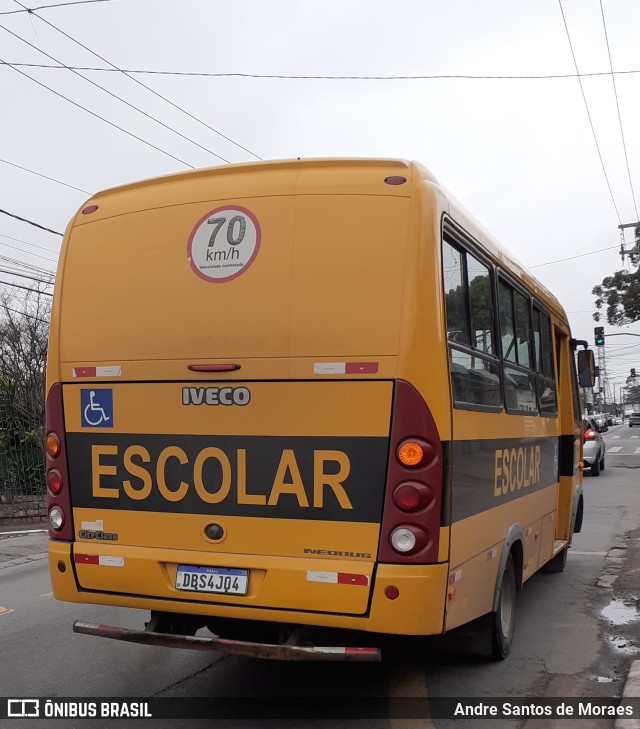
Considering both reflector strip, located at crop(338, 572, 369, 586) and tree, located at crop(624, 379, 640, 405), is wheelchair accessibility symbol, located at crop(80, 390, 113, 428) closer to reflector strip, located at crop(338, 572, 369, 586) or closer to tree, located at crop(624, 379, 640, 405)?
reflector strip, located at crop(338, 572, 369, 586)

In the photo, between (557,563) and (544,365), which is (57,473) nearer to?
(544,365)

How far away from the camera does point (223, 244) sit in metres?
4.69

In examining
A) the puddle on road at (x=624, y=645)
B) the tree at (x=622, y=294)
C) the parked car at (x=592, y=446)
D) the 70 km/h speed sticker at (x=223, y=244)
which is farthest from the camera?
the tree at (x=622, y=294)

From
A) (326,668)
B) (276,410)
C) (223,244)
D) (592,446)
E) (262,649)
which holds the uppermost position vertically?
(223,244)

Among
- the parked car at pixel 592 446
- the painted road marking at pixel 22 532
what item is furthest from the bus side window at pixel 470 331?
the parked car at pixel 592 446

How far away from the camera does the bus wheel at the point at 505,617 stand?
5.55 metres

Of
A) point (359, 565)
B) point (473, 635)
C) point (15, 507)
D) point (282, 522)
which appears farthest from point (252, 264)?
point (15, 507)

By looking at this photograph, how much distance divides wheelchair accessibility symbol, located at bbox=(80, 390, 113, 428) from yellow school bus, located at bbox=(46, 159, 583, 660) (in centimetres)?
1

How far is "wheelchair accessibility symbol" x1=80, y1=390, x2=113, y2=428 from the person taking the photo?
487 centimetres

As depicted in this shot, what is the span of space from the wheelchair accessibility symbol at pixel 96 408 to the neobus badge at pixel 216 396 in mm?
536

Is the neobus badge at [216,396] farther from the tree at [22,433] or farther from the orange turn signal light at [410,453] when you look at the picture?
the tree at [22,433]

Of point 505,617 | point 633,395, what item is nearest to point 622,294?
point 505,617

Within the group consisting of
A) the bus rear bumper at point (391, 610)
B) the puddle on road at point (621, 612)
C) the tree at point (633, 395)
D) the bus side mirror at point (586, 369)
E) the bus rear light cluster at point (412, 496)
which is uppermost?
the tree at point (633, 395)

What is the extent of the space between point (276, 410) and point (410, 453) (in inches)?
30.4
